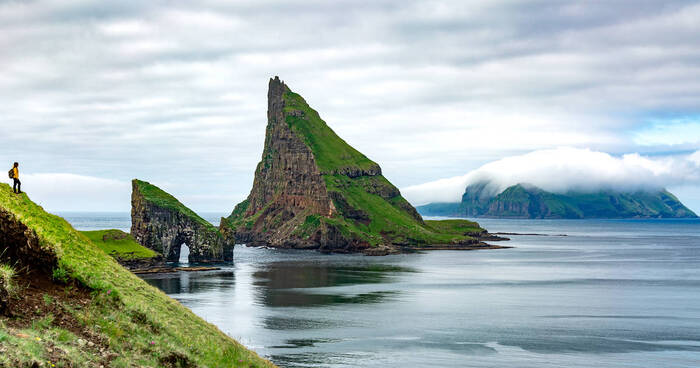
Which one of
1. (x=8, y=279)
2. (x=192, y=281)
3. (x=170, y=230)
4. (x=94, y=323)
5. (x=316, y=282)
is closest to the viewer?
(x=8, y=279)

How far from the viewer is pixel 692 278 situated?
146250mm

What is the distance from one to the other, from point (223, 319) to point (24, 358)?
213ft

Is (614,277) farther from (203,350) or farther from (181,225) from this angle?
(203,350)

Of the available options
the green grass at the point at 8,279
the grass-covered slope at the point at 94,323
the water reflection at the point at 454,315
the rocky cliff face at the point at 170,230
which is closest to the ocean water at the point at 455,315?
the water reflection at the point at 454,315

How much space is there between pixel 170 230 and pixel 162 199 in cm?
1185

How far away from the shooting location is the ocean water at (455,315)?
6219 cm

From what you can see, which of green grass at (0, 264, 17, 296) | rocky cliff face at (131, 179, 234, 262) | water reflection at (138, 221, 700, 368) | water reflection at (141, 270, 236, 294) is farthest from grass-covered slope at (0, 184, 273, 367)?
rocky cliff face at (131, 179, 234, 262)

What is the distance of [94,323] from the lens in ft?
84.0

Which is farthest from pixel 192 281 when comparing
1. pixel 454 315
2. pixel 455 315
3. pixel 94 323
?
pixel 94 323

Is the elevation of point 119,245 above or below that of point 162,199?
below

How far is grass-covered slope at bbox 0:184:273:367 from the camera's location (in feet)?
70.2

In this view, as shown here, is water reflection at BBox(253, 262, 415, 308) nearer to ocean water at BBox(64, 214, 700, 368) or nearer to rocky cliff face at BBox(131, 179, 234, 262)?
ocean water at BBox(64, 214, 700, 368)

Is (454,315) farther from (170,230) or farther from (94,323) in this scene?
(170,230)

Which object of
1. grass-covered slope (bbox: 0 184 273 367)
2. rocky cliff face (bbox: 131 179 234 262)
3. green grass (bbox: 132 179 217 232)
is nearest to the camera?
grass-covered slope (bbox: 0 184 273 367)
